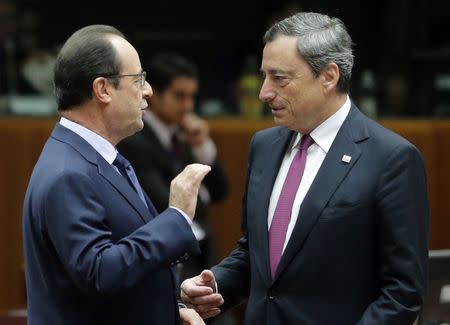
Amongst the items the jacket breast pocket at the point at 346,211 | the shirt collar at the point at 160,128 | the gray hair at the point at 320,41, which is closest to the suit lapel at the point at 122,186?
the jacket breast pocket at the point at 346,211

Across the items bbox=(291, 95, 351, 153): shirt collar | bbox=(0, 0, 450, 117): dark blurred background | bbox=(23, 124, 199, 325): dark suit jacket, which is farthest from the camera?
bbox=(0, 0, 450, 117): dark blurred background

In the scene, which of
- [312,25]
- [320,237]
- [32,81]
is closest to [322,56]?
[312,25]

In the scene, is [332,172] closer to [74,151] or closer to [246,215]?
[246,215]

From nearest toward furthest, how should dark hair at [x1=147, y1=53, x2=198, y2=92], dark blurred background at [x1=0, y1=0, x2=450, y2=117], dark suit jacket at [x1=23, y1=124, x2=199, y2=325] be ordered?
1. dark suit jacket at [x1=23, y1=124, x2=199, y2=325]
2. dark hair at [x1=147, y1=53, x2=198, y2=92]
3. dark blurred background at [x1=0, y1=0, x2=450, y2=117]

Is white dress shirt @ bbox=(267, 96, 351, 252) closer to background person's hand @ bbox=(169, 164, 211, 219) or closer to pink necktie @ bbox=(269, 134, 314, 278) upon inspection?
pink necktie @ bbox=(269, 134, 314, 278)

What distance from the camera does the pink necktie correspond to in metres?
2.77

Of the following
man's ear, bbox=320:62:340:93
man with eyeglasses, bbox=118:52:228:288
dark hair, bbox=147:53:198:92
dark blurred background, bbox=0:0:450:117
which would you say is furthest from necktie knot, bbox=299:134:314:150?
dark blurred background, bbox=0:0:450:117

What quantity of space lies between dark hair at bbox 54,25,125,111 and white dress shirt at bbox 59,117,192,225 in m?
0.05

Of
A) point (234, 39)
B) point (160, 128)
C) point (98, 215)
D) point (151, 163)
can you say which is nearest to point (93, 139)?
point (98, 215)

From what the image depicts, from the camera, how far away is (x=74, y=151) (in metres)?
2.55

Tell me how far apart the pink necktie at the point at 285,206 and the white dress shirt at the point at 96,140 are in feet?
1.01

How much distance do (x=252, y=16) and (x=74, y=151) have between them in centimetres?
→ 524

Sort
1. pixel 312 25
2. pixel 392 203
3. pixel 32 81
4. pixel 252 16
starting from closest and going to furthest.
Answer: pixel 392 203 → pixel 312 25 → pixel 32 81 → pixel 252 16

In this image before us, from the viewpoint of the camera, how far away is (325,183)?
2.71 m
